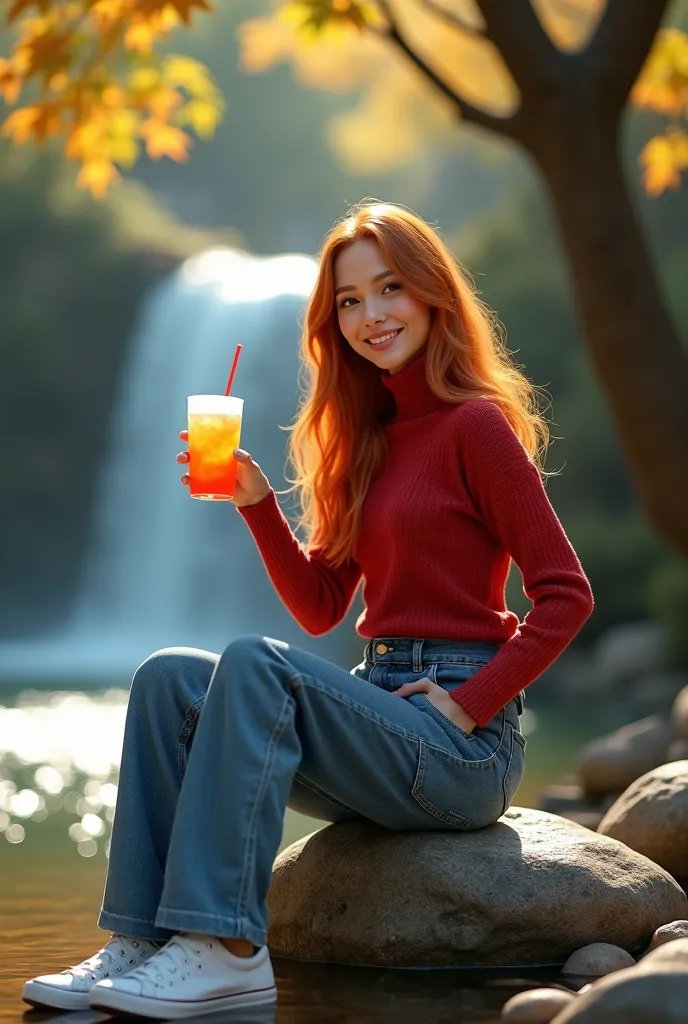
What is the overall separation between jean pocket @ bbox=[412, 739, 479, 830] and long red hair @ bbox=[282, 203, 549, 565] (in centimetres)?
53

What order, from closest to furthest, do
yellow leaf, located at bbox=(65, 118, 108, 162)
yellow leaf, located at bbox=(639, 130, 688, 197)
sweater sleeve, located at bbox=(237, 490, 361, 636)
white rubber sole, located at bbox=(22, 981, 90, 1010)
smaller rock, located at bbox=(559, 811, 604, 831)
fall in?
1. white rubber sole, located at bbox=(22, 981, 90, 1010)
2. sweater sleeve, located at bbox=(237, 490, 361, 636)
3. smaller rock, located at bbox=(559, 811, 604, 831)
4. yellow leaf, located at bbox=(65, 118, 108, 162)
5. yellow leaf, located at bbox=(639, 130, 688, 197)

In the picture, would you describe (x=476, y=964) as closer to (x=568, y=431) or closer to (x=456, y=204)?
(x=568, y=431)

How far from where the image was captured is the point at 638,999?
196 centimetres

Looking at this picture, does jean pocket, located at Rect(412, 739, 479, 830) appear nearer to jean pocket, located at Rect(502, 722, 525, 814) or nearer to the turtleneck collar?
jean pocket, located at Rect(502, 722, 525, 814)

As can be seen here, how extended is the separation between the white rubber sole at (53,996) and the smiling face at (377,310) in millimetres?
1270

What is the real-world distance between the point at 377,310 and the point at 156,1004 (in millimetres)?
1311

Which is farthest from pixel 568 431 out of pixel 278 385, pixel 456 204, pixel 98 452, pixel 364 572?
pixel 456 204

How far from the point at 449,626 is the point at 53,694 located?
7.10 m

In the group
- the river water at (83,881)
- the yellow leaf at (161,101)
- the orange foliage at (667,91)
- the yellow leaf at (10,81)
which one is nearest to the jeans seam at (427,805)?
the river water at (83,881)

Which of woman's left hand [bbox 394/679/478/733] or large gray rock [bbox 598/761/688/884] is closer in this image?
woman's left hand [bbox 394/679/478/733]

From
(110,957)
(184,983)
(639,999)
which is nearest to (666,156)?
(110,957)

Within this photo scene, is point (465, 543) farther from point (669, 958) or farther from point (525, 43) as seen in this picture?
point (525, 43)

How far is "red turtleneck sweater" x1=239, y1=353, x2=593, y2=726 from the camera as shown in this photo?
274 cm

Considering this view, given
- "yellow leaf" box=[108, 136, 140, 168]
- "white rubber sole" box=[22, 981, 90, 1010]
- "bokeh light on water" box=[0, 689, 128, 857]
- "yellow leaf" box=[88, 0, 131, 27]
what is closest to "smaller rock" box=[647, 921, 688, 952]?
"white rubber sole" box=[22, 981, 90, 1010]
